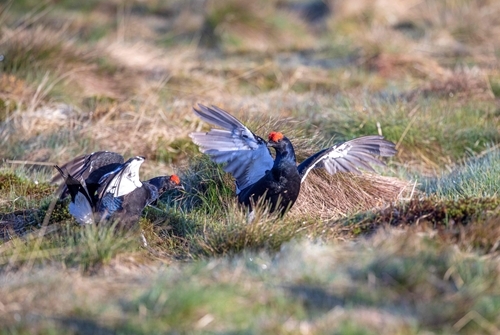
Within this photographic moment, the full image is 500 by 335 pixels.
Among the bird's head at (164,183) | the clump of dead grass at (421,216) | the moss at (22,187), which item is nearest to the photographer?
the clump of dead grass at (421,216)

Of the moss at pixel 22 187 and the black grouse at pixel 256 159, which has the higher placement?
the black grouse at pixel 256 159

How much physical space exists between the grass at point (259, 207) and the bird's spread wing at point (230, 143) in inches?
11.8

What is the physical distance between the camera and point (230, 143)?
5273 mm

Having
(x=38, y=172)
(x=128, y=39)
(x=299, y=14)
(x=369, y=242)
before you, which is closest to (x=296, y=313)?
(x=369, y=242)

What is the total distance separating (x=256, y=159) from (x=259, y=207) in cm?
41

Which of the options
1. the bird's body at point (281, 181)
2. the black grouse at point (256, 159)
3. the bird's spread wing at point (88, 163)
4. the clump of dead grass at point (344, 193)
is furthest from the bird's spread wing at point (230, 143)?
the bird's spread wing at point (88, 163)

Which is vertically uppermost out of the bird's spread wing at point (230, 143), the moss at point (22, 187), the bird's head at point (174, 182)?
the bird's spread wing at point (230, 143)

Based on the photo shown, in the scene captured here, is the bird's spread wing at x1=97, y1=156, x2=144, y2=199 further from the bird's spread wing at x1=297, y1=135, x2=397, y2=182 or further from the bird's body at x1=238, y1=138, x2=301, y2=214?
the bird's spread wing at x1=297, y1=135, x2=397, y2=182

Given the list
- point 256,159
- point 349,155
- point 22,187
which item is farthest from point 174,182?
point 22,187

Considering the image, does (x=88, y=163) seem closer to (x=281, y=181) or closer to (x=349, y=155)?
(x=281, y=181)

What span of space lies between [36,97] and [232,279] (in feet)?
16.5

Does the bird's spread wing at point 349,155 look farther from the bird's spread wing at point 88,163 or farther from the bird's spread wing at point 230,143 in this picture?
the bird's spread wing at point 88,163

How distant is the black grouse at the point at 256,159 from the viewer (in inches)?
205

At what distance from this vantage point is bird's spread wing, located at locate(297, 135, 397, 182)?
17.9ft
